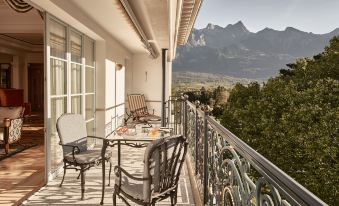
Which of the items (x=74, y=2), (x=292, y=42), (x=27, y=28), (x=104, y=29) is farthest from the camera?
(x=292, y=42)

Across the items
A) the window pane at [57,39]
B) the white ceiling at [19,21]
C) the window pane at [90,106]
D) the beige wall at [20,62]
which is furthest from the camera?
the beige wall at [20,62]

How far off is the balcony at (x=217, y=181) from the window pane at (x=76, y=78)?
4.85 feet

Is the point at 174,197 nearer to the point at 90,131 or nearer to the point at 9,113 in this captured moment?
the point at 90,131

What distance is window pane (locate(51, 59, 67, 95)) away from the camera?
4.91m

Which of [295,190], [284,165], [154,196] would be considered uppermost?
[295,190]

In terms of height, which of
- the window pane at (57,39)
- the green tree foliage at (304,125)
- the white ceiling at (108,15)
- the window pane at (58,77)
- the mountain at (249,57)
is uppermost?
the mountain at (249,57)

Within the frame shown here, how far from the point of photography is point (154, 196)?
9.50ft

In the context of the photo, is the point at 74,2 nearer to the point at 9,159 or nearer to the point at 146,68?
the point at 9,159

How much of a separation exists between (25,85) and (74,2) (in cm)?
1283

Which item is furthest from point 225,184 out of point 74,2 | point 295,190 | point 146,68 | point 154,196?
point 146,68

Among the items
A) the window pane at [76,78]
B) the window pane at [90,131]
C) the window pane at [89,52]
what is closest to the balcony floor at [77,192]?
the window pane at [76,78]

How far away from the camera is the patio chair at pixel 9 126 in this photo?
692 cm

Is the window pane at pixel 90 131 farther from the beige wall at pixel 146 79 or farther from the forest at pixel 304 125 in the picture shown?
the forest at pixel 304 125

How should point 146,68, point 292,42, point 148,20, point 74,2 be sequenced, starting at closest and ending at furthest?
point 74,2 → point 148,20 → point 146,68 → point 292,42
